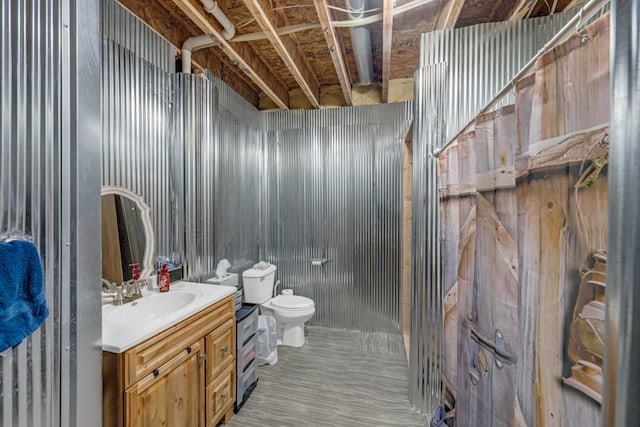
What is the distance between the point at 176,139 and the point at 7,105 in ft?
4.57

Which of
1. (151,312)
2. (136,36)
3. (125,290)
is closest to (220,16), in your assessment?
(136,36)

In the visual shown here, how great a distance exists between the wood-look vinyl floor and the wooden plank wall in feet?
3.66

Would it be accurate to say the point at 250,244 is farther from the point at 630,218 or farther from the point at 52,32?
the point at 630,218

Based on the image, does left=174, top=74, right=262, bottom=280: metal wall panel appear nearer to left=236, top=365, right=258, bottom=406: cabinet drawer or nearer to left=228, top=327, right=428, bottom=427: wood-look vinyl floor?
left=236, top=365, right=258, bottom=406: cabinet drawer

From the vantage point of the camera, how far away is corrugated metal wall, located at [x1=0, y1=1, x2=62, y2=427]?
0.85m

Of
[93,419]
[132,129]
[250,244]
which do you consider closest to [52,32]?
[132,129]

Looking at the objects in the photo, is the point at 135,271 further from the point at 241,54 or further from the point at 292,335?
the point at 241,54

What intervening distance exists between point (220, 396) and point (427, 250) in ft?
5.55

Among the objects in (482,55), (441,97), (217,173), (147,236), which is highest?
(482,55)

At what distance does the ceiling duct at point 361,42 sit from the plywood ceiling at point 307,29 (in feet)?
0.37

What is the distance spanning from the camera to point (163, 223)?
6.88 ft

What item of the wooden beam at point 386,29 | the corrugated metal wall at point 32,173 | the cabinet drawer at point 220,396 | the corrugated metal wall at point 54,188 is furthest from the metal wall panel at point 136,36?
the cabinet drawer at point 220,396

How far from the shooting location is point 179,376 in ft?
4.81

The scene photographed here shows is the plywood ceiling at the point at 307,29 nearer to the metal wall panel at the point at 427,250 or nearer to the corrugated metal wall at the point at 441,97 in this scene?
the corrugated metal wall at the point at 441,97
